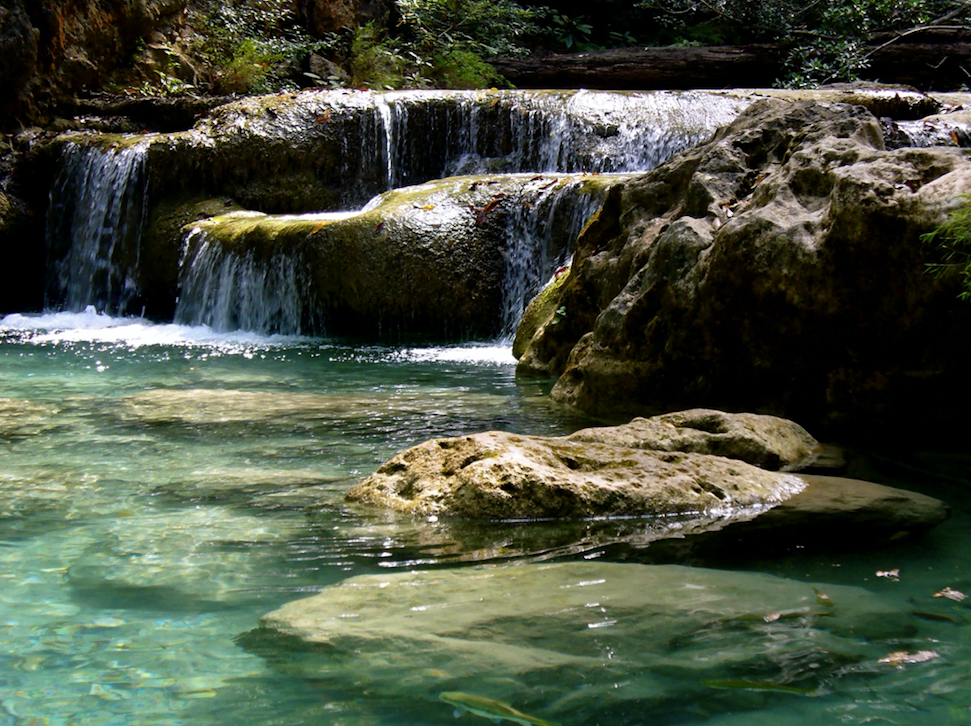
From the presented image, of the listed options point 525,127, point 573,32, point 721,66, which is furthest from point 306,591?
point 573,32

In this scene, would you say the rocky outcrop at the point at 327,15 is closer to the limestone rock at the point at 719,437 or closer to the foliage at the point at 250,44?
the foliage at the point at 250,44

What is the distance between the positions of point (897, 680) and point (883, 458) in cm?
242

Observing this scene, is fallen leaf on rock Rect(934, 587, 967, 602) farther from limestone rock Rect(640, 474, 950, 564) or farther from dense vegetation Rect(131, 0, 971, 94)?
dense vegetation Rect(131, 0, 971, 94)

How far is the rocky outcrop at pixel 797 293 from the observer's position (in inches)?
170

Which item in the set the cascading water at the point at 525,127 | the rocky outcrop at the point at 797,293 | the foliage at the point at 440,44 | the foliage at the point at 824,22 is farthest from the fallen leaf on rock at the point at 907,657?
the foliage at the point at 824,22

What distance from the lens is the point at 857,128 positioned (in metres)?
5.35

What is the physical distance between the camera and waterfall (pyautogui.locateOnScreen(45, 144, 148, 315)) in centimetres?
1238

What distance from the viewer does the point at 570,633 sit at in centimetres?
230

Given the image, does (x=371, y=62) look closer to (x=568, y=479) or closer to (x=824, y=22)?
(x=824, y=22)

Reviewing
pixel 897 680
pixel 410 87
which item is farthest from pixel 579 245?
pixel 410 87

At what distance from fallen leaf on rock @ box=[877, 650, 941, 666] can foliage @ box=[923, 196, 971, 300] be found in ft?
6.81

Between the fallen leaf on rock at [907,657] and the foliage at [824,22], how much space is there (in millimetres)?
15491

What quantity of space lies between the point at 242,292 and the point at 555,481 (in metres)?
7.98

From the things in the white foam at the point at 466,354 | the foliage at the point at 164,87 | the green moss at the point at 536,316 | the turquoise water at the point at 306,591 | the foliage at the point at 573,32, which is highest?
the foliage at the point at 573,32
